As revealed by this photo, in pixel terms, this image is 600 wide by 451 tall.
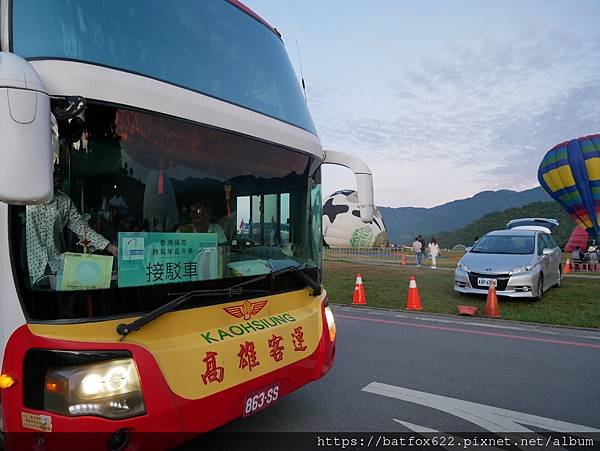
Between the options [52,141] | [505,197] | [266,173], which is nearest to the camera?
[52,141]

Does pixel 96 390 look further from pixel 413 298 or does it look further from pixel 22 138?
pixel 413 298

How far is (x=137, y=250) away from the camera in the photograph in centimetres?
→ 245

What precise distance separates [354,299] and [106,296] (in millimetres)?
8258

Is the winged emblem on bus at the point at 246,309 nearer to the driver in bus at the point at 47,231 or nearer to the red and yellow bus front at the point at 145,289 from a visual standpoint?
the red and yellow bus front at the point at 145,289

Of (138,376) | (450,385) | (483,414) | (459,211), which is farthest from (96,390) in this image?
(459,211)

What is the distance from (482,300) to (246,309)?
8543 mm

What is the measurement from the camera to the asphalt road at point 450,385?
3646 mm

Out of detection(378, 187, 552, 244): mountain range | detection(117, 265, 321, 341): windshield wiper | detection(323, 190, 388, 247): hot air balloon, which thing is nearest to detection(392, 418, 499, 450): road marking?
detection(117, 265, 321, 341): windshield wiper

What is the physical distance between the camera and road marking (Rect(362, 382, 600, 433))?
3.56 m

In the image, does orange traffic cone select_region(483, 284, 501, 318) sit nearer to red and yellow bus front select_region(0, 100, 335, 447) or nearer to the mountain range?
red and yellow bus front select_region(0, 100, 335, 447)

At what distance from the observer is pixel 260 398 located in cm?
286

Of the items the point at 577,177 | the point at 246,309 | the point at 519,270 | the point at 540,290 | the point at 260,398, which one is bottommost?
the point at 540,290

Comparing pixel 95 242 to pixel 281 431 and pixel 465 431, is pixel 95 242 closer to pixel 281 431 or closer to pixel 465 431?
pixel 281 431

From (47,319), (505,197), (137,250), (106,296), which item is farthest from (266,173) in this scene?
(505,197)
